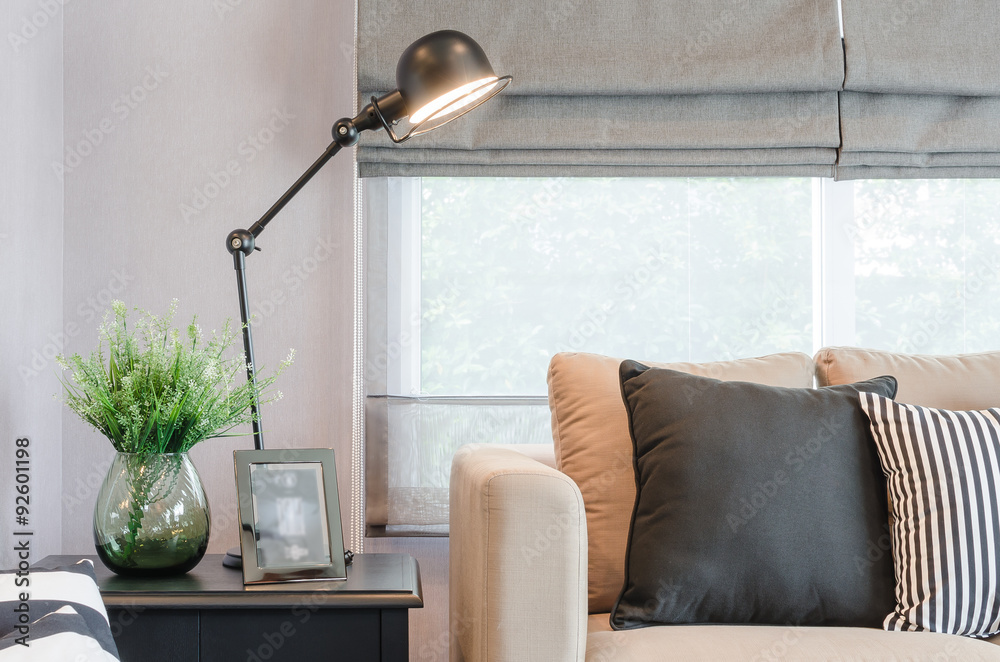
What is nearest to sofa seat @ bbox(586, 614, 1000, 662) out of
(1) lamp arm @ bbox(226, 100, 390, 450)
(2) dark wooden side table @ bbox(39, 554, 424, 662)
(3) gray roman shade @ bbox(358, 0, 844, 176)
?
(2) dark wooden side table @ bbox(39, 554, 424, 662)

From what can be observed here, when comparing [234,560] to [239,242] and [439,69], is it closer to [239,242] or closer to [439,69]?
[239,242]

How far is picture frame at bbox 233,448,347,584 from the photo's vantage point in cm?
131

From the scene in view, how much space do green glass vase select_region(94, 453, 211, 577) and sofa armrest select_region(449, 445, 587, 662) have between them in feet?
1.82

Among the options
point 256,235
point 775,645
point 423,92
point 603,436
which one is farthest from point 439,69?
point 775,645

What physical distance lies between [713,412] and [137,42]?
1667 millimetres

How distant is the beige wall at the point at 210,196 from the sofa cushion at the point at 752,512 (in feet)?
2.82

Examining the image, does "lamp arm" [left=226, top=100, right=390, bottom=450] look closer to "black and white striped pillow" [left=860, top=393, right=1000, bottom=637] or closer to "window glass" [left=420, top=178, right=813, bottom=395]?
"window glass" [left=420, top=178, right=813, bottom=395]

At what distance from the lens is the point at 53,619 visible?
0.79m

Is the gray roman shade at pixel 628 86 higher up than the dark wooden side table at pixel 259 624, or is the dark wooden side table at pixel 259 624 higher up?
the gray roman shade at pixel 628 86

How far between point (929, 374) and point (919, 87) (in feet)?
2.80

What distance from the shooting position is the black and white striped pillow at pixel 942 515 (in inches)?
49.1

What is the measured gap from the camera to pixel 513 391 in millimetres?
2045

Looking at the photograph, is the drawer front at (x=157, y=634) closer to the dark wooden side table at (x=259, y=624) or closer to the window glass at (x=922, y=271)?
the dark wooden side table at (x=259, y=624)

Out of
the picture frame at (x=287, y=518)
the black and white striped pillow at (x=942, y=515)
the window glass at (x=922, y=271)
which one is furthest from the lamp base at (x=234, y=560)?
the window glass at (x=922, y=271)
